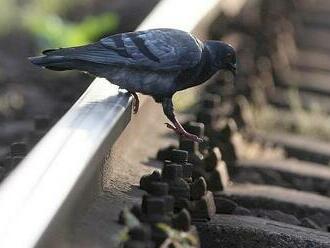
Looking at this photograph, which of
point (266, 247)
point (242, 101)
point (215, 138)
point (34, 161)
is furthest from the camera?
point (242, 101)

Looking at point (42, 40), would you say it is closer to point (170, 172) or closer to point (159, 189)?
point (170, 172)

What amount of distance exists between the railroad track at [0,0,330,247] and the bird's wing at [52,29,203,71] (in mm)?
153

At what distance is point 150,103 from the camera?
6246 millimetres

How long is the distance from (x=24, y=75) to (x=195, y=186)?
13.4ft

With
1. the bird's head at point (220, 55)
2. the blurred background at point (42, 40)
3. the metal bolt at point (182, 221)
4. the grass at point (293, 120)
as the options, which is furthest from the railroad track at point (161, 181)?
the blurred background at point (42, 40)

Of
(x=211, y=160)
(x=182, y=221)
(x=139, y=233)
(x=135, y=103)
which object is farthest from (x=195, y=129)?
(x=139, y=233)

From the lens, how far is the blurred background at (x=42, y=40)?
7.35m

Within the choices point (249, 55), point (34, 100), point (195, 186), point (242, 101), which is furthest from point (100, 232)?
point (249, 55)

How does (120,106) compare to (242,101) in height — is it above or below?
above

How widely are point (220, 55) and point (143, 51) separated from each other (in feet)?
1.30

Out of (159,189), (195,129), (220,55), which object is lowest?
(195,129)

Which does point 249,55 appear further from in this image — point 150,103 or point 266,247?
point 266,247

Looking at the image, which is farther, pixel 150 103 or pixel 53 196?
pixel 150 103

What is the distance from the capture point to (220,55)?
4941 millimetres
